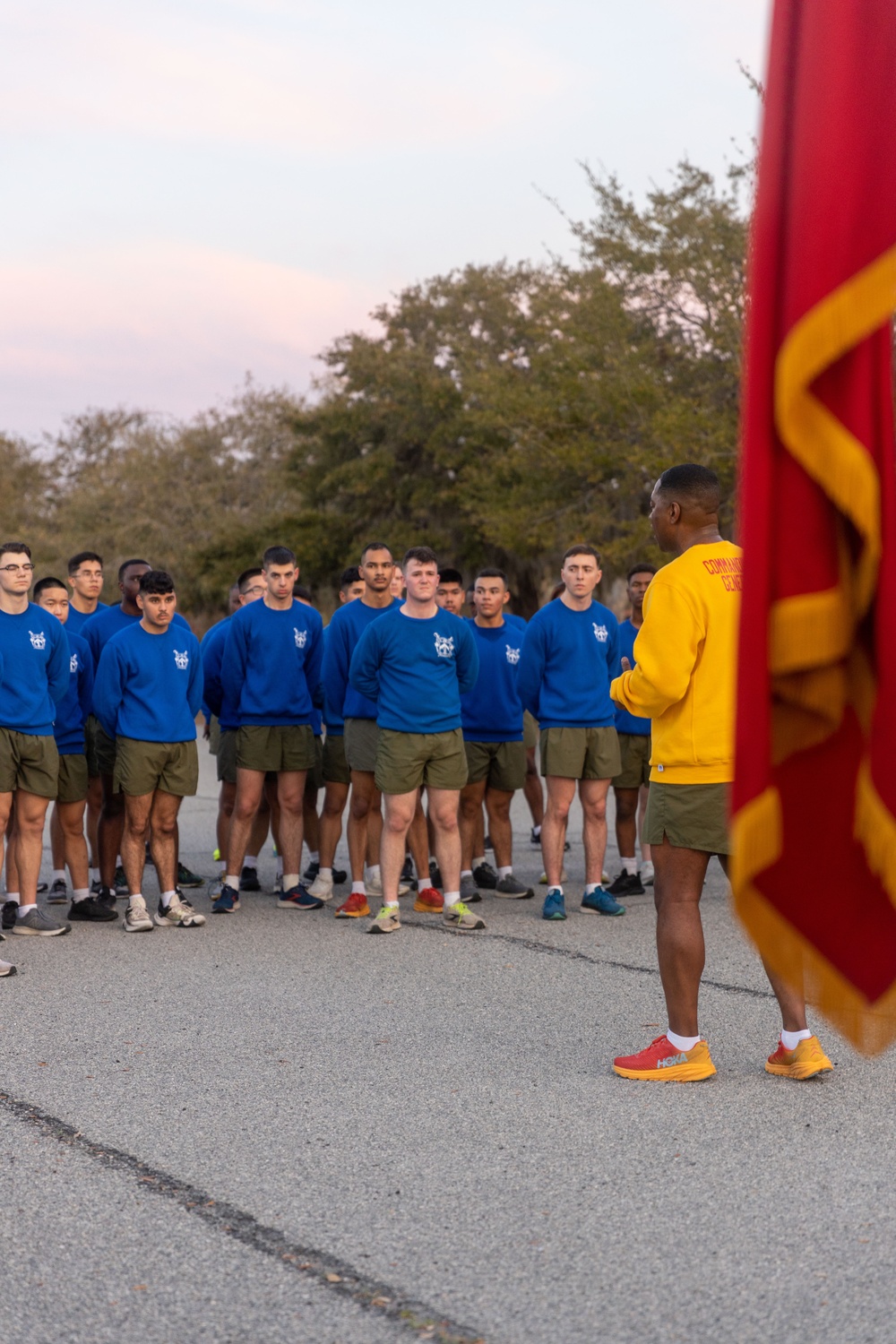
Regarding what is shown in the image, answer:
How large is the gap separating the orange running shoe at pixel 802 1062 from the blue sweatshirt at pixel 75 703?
556 centimetres

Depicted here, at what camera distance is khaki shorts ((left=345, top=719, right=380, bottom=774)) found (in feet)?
30.7

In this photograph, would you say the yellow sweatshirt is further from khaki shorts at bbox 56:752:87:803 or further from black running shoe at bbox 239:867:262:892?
black running shoe at bbox 239:867:262:892

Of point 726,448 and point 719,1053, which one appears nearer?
point 719,1053

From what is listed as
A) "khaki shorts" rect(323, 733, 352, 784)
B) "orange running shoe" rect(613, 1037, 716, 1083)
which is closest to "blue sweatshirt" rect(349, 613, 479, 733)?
"khaki shorts" rect(323, 733, 352, 784)

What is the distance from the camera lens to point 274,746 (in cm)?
955

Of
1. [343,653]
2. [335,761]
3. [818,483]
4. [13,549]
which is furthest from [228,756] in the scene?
[818,483]

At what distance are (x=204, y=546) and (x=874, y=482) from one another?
140 feet

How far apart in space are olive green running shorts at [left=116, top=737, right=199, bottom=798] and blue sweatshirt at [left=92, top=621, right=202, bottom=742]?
5 centimetres

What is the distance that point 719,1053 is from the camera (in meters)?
5.75

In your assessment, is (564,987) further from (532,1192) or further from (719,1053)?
(532,1192)

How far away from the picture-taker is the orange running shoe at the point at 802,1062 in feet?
17.5

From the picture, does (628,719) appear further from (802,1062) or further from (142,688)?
(802,1062)

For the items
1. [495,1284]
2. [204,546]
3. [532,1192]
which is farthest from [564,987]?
[204,546]

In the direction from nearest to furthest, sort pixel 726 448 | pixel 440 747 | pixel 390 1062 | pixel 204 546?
pixel 390 1062
pixel 440 747
pixel 726 448
pixel 204 546
